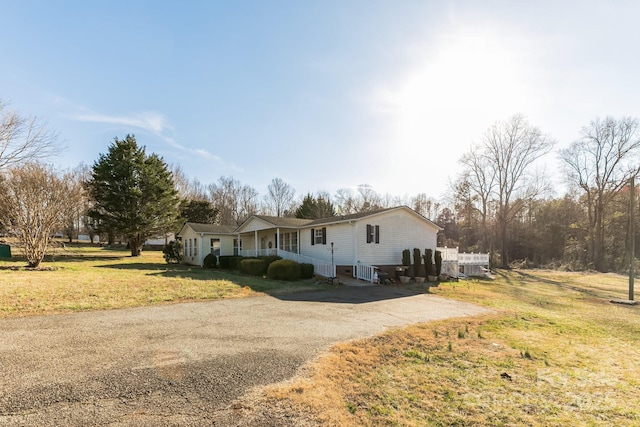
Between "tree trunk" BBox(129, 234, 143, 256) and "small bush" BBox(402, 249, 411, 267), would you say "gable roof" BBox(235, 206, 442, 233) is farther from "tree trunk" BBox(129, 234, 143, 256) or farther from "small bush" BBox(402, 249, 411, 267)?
"tree trunk" BBox(129, 234, 143, 256)

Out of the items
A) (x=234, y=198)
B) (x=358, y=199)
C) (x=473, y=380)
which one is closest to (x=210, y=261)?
(x=473, y=380)

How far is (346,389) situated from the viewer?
4.03 meters

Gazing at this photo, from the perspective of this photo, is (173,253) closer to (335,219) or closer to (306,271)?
(306,271)

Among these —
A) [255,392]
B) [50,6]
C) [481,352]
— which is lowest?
[481,352]

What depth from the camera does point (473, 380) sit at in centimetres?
449

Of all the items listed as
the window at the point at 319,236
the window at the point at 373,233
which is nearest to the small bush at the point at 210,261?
Result: the window at the point at 319,236

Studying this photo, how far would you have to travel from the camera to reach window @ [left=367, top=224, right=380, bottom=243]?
18.2 meters

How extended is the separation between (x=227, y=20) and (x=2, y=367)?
10.9 meters

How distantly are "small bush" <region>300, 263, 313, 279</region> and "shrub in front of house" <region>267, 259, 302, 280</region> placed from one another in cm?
22

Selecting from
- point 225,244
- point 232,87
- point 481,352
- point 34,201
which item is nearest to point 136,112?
point 232,87

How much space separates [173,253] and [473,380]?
26.0 metres

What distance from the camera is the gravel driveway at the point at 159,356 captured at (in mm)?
3311

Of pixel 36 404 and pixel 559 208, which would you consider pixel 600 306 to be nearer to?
pixel 36 404

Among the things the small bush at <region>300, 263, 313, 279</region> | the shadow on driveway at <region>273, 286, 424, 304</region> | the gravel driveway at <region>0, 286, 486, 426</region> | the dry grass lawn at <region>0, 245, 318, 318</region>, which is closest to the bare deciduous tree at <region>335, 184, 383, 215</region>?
the small bush at <region>300, 263, 313, 279</region>
